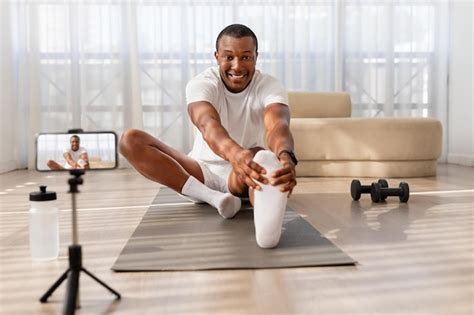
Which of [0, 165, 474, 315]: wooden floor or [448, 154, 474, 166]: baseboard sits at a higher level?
[0, 165, 474, 315]: wooden floor

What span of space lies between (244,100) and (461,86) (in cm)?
369

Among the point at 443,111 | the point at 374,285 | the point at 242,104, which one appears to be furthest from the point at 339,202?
the point at 443,111

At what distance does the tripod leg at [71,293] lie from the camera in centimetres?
120

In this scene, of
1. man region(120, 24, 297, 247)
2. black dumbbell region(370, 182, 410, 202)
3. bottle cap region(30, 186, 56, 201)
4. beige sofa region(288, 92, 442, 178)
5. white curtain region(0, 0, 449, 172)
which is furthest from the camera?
white curtain region(0, 0, 449, 172)

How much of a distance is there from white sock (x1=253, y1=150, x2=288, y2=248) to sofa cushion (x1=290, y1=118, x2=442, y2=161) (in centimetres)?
246

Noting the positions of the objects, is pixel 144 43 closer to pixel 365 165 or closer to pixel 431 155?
pixel 365 165

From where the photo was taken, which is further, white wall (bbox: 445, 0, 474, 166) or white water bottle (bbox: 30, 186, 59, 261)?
white wall (bbox: 445, 0, 474, 166)

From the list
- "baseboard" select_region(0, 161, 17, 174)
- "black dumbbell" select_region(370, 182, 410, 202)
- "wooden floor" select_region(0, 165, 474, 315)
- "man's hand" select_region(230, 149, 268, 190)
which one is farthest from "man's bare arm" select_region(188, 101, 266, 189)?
"baseboard" select_region(0, 161, 17, 174)

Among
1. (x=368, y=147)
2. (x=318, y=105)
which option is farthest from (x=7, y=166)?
(x=368, y=147)

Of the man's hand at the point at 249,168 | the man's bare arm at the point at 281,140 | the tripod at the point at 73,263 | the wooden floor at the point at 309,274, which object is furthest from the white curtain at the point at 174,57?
the tripod at the point at 73,263

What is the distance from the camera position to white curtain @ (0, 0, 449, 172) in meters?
5.29

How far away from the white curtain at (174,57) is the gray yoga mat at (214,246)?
3.05 meters

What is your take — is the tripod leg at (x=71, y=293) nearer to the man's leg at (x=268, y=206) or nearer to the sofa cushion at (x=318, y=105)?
the man's leg at (x=268, y=206)

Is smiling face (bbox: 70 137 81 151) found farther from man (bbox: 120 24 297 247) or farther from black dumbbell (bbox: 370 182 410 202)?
black dumbbell (bbox: 370 182 410 202)
